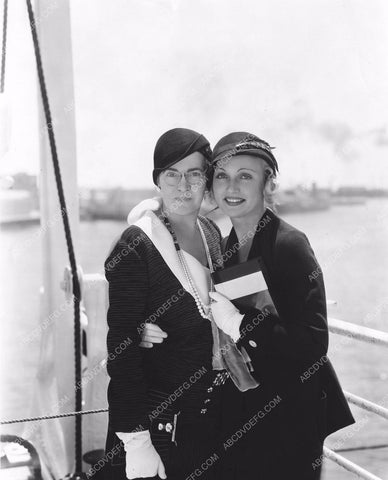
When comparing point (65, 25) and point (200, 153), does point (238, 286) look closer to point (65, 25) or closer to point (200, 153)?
point (200, 153)

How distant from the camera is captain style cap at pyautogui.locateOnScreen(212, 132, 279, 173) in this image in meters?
1.55

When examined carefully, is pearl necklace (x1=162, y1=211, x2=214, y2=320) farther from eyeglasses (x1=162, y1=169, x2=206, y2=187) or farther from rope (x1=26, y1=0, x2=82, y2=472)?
rope (x1=26, y1=0, x2=82, y2=472)

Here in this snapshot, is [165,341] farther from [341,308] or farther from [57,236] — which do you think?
[341,308]

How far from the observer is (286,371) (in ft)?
5.03

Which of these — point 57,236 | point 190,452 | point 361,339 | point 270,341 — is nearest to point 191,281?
point 270,341

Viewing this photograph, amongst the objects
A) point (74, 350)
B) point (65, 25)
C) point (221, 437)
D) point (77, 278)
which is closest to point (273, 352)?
point (221, 437)

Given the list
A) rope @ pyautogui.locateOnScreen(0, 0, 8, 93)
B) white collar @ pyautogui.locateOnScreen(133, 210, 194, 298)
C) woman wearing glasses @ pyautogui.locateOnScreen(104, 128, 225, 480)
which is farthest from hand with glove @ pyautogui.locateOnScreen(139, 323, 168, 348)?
rope @ pyautogui.locateOnScreen(0, 0, 8, 93)

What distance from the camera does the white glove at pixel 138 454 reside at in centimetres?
152

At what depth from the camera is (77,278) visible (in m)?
2.47

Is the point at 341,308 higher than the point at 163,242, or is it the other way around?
the point at 163,242

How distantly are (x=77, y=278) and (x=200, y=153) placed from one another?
40.9 inches

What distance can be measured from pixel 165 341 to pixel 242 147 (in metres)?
0.49

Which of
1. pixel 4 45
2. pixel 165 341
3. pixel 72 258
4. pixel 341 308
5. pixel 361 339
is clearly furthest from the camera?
pixel 341 308

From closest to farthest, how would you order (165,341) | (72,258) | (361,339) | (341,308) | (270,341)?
(270,341), (165,341), (361,339), (72,258), (341,308)
